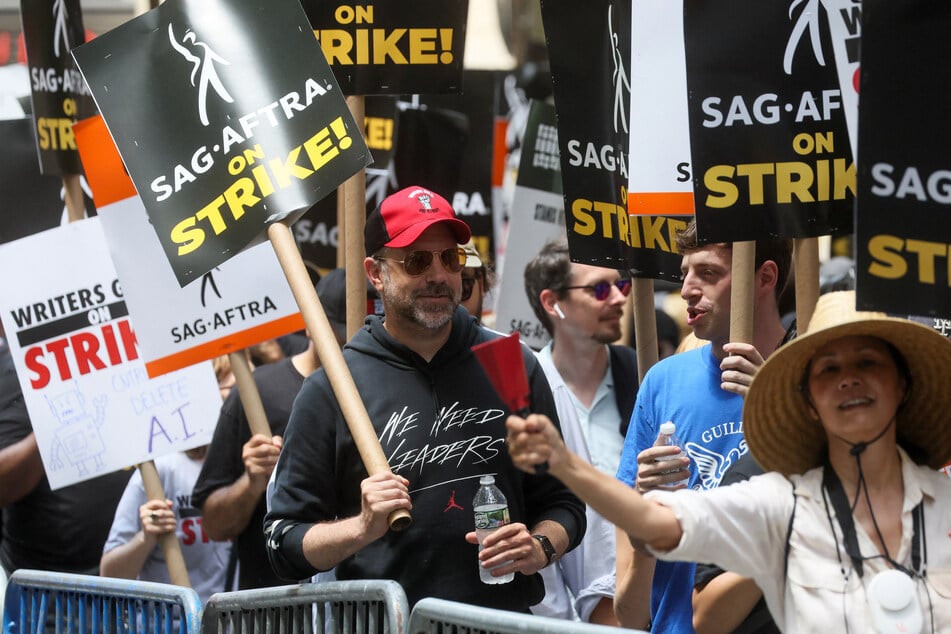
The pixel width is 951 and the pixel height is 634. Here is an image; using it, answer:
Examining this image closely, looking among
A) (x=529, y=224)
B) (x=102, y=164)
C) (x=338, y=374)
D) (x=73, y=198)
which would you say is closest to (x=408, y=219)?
(x=338, y=374)

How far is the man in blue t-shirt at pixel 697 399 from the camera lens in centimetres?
400

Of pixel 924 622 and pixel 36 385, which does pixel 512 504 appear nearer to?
pixel 924 622

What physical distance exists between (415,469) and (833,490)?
53.8 inches

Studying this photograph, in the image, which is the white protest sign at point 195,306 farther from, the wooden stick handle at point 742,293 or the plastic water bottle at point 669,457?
the plastic water bottle at point 669,457

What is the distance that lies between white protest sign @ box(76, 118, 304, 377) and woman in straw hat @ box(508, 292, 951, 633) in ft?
8.73

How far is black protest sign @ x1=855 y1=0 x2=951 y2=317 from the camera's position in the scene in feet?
10.9

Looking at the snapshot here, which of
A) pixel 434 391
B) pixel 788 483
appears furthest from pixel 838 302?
pixel 434 391

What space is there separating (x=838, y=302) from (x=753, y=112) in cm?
81

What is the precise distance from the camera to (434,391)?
432 cm

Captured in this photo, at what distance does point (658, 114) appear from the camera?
443cm

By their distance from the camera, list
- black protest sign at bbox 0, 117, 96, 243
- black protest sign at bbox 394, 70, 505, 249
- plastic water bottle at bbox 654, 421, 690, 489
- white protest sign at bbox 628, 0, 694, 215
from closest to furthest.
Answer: plastic water bottle at bbox 654, 421, 690, 489
white protest sign at bbox 628, 0, 694, 215
black protest sign at bbox 0, 117, 96, 243
black protest sign at bbox 394, 70, 505, 249

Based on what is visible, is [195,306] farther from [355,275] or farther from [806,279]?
[806,279]

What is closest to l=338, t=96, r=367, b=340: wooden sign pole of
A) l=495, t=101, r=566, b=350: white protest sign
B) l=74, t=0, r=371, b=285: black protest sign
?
l=74, t=0, r=371, b=285: black protest sign

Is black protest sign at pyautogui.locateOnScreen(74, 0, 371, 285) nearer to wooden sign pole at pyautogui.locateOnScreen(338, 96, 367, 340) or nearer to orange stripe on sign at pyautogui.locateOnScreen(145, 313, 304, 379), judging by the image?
wooden sign pole at pyautogui.locateOnScreen(338, 96, 367, 340)
